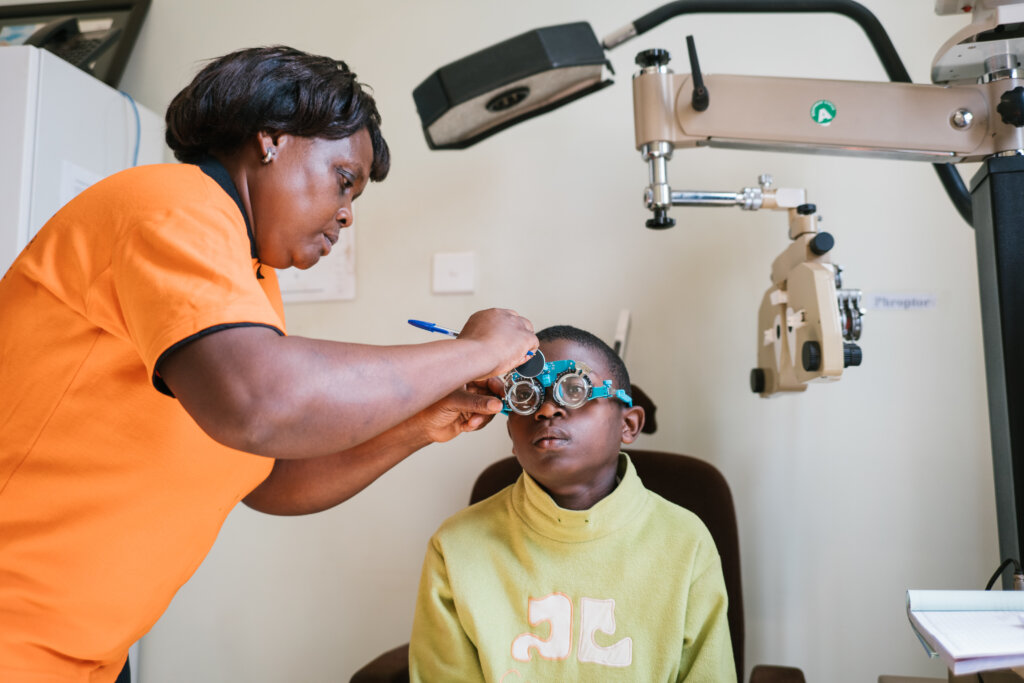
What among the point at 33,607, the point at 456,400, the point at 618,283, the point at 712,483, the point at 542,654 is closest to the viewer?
the point at 33,607

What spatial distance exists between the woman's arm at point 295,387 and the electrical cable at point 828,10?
0.83m

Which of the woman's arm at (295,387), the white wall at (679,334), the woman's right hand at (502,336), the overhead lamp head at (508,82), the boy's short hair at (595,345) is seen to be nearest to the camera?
the woman's arm at (295,387)

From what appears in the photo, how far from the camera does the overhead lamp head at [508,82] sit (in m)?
1.14

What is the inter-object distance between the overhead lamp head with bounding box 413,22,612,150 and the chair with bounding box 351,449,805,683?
74 centimetres

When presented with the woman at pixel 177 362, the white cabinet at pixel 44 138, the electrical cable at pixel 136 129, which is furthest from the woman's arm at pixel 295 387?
the electrical cable at pixel 136 129

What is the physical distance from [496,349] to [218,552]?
153cm

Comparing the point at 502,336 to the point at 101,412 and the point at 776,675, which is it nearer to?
the point at 101,412

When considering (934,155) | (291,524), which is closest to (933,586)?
(934,155)

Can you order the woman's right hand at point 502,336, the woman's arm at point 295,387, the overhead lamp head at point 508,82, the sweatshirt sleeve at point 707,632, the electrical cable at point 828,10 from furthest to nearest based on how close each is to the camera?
the electrical cable at point 828,10 < the sweatshirt sleeve at point 707,632 < the overhead lamp head at point 508,82 < the woman's right hand at point 502,336 < the woman's arm at point 295,387

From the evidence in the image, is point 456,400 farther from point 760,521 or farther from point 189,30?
point 189,30

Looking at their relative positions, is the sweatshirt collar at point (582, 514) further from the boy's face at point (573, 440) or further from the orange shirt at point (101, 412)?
the orange shirt at point (101, 412)

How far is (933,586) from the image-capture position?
1.74 m

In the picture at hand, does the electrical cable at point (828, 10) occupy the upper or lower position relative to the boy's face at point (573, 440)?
upper

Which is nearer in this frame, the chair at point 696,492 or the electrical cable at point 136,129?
the chair at point 696,492
